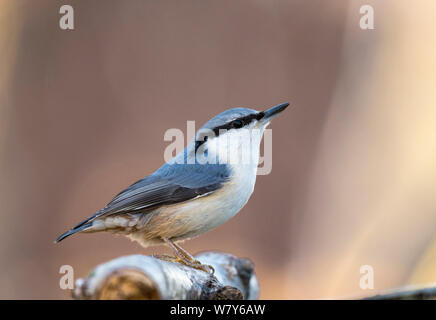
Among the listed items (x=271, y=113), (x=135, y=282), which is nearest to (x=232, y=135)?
(x=271, y=113)

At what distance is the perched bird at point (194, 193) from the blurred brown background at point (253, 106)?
1.40m

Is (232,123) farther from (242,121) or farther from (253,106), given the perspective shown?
(253,106)

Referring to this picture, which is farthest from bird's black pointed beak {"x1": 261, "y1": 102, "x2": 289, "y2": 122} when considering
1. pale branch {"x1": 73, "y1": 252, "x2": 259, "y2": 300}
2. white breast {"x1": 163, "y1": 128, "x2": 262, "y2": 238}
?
pale branch {"x1": 73, "y1": 252, "x2": 259, "y2": 300}

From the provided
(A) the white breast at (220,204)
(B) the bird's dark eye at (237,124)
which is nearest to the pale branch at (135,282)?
(A) the white breast at (220,204)

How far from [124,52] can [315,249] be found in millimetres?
2888

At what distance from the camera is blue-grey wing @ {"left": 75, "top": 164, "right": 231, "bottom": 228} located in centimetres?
277

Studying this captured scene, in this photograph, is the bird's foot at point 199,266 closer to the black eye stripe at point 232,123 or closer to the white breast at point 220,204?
the white breast at point 220,204

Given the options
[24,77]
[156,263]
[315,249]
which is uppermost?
[24,77]

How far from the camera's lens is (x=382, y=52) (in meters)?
5.70

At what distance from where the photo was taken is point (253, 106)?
181 inches
